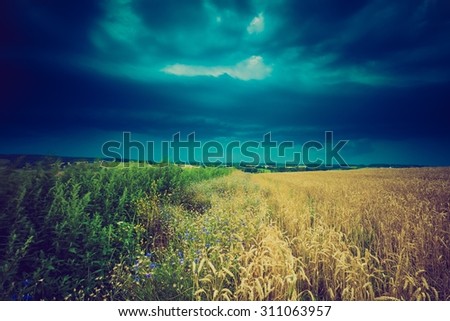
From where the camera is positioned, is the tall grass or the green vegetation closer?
the tall grass

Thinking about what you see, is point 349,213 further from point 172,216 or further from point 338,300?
point 172,216

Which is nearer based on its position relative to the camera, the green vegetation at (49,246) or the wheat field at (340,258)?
the wheat field at (340,258)

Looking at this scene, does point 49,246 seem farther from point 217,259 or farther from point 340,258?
point 340,258

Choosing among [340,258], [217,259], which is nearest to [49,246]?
[217,259]

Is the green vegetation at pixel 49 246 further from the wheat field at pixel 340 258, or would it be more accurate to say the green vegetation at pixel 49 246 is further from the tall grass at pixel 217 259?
the wheat field at pixel 340 258

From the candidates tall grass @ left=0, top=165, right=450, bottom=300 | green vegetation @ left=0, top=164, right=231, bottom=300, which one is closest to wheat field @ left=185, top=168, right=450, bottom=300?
tall grass @ left=0, top=165, right=450, bottom=300

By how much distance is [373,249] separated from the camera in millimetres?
3549

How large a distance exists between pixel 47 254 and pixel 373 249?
4.01 meters

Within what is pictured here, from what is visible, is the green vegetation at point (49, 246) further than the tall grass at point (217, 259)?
Yes

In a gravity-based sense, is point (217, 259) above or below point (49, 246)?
below

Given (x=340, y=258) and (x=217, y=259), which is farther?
(x=217, y=259)

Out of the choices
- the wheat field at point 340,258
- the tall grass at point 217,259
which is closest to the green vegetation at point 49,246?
the tall grass at point 217,259

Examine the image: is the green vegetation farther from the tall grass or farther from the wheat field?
the wheat field
